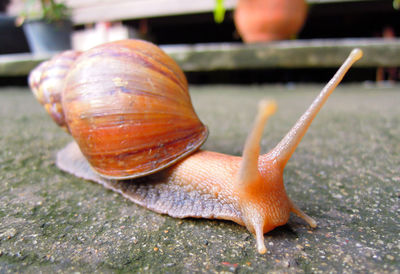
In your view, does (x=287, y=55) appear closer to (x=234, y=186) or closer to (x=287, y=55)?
(x=287, y=55)

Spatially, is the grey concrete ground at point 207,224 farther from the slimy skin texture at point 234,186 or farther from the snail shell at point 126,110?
the snail shell at point 126,110

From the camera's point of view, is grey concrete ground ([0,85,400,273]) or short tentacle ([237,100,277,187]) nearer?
short tentacle ([237,100,277,187])

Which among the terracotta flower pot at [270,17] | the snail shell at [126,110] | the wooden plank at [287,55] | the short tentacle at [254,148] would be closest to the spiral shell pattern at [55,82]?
the snail shell at [126,110]

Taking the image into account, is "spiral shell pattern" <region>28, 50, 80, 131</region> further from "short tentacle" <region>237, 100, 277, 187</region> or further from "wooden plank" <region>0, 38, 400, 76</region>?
"wooden plank" <region>0, 38, 400, 76</region>

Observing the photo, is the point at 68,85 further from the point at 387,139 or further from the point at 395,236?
the point at 387,139

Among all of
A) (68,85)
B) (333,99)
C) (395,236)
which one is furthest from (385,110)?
(68,85)

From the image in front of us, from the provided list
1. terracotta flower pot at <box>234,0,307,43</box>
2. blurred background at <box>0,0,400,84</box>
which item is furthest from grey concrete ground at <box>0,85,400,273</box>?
blurred background at <box>0,0,400,84</box>

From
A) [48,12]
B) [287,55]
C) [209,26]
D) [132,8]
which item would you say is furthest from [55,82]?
[209,26]
